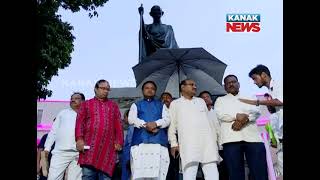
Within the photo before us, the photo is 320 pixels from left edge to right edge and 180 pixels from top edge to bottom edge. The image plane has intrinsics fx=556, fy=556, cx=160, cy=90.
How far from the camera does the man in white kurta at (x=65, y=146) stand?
6.80 meters

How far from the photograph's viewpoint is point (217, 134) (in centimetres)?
673

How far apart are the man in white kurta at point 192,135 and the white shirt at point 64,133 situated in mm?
1332

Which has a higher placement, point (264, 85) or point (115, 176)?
point (264, 85)

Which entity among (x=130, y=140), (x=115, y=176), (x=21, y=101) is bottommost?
(x=115, y=176)

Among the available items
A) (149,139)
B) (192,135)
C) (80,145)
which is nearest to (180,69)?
(192,135)

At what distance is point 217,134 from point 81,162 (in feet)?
5.55

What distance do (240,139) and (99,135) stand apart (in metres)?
1.60

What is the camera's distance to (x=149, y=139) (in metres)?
6.30

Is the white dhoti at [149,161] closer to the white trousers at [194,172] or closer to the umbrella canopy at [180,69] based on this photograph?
the white trousers at [194,172]

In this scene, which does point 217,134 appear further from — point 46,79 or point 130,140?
point 46,79

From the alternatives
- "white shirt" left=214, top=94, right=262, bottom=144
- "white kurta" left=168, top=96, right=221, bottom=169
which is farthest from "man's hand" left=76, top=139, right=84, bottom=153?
"white shirt" left=214, top=94, right=262, bottom=144

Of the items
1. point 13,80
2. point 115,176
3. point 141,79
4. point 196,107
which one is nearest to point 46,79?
point 141,79

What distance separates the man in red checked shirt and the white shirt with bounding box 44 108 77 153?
2.26 ft
